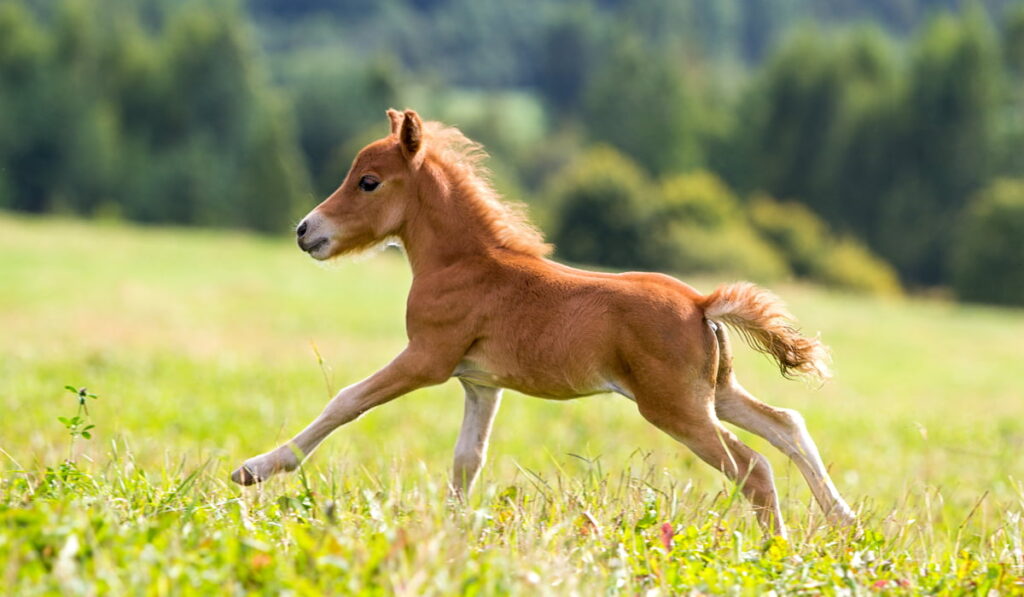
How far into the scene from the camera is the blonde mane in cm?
659

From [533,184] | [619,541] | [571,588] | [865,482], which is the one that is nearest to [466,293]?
[619,541]

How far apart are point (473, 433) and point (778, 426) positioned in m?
1.55

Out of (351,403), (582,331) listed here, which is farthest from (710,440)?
(351,403)

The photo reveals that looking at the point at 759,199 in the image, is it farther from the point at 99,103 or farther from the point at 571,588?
the point at 571,588

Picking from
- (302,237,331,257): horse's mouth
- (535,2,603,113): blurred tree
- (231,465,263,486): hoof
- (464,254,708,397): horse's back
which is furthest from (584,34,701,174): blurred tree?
(231,465,263,486): hoof

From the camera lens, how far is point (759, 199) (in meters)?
77.8

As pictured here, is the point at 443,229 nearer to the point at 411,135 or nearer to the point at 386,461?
the point at 411,135

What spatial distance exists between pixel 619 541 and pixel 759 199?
244ft

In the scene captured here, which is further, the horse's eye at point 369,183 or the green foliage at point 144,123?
the green foliage at point 144,123

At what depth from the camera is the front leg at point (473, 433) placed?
658 cm

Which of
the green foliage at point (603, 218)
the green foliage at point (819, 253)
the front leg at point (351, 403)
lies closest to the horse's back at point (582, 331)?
the front leg at point (351, 403)

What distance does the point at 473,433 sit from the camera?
6.60 metres

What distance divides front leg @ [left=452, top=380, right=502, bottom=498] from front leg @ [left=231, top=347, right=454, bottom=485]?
0.46 meters

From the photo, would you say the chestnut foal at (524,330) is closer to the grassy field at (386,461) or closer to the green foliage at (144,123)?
the grassy field at (386,461)
